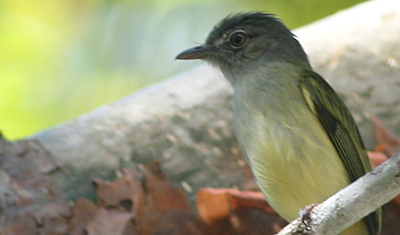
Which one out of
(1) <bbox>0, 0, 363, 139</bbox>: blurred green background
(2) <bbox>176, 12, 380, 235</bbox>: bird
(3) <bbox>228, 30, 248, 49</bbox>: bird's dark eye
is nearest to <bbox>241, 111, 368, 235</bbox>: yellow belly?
(2) <bbox>176, 12, 380, 235</bbox>: bird

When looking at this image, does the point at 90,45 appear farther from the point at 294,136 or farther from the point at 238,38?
the point at 294,136

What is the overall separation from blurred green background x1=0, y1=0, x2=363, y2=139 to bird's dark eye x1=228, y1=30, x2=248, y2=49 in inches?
92.0

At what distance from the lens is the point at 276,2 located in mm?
6469

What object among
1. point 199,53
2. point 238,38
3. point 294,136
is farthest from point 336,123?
point 199,53

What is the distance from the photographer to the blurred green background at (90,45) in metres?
6.53

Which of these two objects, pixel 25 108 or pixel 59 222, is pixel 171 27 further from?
pixel 59 222

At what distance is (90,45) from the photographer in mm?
7621

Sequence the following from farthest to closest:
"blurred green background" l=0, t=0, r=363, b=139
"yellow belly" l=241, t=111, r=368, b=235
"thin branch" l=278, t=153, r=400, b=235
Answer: "blurred green background" l=0, t=0, r=363, b=139, "yellow belly" l=241, t=111, r=368, b=235, "thin branch" l=278, t=153, r=400, b=235

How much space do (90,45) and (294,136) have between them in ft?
15.4

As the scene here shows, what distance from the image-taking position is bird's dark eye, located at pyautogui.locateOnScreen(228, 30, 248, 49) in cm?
420

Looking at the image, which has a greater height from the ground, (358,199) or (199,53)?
(199,53)

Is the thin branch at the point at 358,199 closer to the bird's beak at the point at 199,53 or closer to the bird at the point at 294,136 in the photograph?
the bird at the point at 294,136

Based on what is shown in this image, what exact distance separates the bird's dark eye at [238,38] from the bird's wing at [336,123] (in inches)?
22.0

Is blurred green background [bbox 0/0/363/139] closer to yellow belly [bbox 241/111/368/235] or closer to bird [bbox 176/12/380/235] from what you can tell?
bird [bbox 176/12/380/235]
